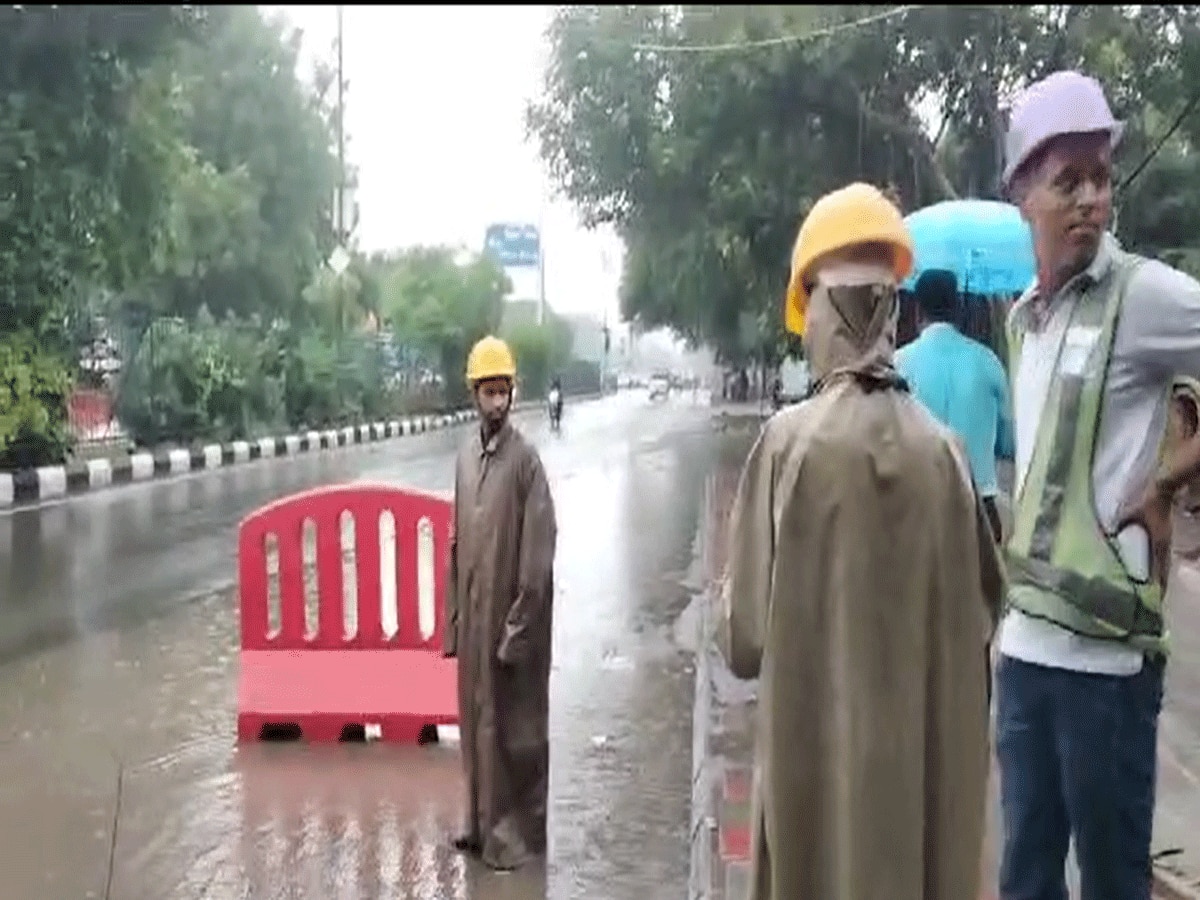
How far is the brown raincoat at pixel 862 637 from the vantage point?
9.12 feet

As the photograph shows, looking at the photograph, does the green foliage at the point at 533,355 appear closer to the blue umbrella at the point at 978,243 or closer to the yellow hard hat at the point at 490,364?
the blue umbrella at the point at 978,243

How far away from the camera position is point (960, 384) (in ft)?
16.1

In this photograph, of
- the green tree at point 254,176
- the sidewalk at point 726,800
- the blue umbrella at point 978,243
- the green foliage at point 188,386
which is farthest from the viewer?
the green tree at point 254,176

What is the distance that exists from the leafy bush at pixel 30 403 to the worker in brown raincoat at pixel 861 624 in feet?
64.1

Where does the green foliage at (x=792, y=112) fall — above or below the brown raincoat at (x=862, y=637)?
above

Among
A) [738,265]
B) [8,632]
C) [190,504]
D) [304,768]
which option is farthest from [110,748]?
[738,265]

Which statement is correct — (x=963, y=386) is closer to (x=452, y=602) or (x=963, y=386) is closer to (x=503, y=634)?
(x=503, y=634)

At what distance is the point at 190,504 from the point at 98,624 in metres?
9.31

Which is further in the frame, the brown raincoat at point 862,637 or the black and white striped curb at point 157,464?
the black and white striped curb at point 157,464

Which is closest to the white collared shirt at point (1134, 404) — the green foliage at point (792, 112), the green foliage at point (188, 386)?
the green foliage at point (792, 112)

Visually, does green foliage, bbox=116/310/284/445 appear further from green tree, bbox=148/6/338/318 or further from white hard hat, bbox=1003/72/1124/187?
white hard hat, bbox=1003/72/1124/187

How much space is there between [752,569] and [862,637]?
0.21 meters

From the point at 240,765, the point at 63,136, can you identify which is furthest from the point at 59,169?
the point at 240,765

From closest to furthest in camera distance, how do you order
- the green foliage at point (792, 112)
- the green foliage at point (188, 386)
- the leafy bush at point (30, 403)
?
the green foliage at point (792, 112)
the leafy bush at point (30, 403)
the green foliage at point (188, 386)
